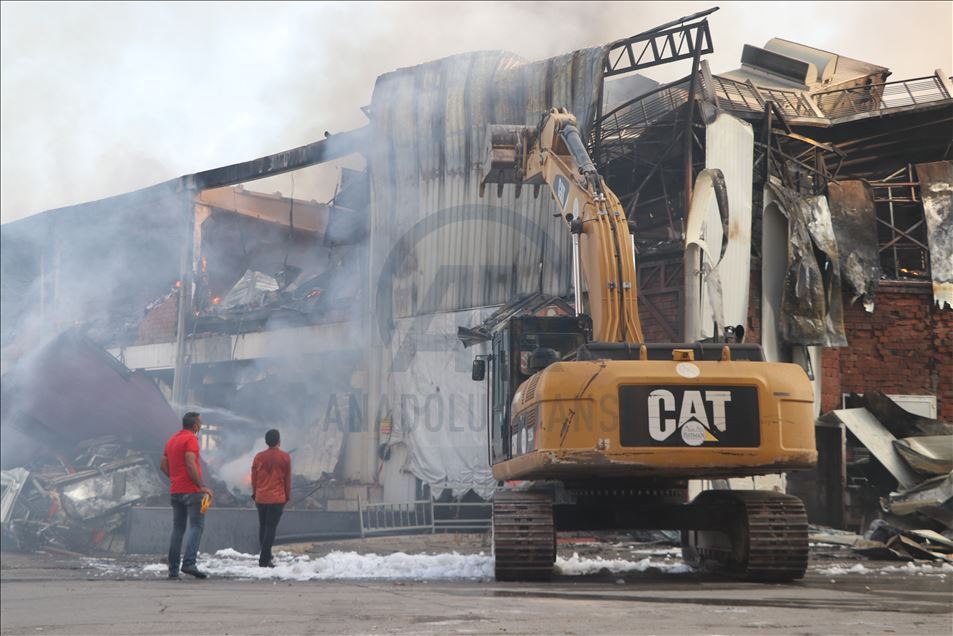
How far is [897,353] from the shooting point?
18.2 meters

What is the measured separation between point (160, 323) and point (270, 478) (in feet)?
53.3

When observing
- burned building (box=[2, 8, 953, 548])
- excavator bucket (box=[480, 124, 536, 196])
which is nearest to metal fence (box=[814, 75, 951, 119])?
burned building (box=[2, 8, 953, 548])

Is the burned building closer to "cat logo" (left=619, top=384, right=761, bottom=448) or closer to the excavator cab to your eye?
the excavator cab

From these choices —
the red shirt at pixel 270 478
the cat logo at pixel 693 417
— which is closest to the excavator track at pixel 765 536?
the cat logo at pixel 693 417

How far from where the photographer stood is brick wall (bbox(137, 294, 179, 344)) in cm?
→ 2542

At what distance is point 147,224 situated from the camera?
77.7 feet

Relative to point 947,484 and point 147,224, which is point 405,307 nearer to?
point 147,224

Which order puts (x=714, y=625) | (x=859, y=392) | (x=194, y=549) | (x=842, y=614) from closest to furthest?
(x=714, y=625)
(x=842, y=614)
(x=194, y=549)
(x=859, y=392)

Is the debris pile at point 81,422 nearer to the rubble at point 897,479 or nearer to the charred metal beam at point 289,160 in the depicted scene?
the charred metal beam at point 289,160

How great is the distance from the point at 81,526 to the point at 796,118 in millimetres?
14933

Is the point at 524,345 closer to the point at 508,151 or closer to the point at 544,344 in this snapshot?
the point at 544,344

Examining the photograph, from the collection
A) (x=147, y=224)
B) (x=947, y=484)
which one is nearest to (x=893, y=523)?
(x=947, y=484)

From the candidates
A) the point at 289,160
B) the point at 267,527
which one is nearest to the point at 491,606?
the point at 267,527

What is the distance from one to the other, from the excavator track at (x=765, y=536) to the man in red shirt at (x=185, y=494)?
16.0ft
